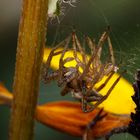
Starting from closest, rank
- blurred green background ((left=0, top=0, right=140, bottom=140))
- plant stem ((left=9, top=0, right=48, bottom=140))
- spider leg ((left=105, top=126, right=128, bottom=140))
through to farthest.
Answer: plant stem ((left=9, top=0, right=48, bottom=140)) → spider leg ((left=105, top=126, right=128, bottom=140)) → blurred green background ((left=0, top=0, right=140, bottom=140))

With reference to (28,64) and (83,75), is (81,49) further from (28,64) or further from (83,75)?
(28,64)

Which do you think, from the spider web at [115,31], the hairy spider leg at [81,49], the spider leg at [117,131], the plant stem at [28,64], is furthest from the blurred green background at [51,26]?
the plant stem at [28,64]

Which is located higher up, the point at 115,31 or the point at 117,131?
the point at 115,31

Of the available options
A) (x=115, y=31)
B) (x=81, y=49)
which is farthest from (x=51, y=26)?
(x=81, y=49)

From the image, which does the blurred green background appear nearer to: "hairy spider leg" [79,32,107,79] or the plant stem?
"hairy spider leg" [79,32,107,79]

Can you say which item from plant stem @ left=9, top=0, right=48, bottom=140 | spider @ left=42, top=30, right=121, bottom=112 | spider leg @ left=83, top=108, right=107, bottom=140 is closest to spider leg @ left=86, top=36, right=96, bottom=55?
spider @ left=42, top=30, right=121, bottom=112

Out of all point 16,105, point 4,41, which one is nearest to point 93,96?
point 16,105

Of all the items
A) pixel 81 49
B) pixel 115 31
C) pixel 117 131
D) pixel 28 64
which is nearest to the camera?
pixel 28 64

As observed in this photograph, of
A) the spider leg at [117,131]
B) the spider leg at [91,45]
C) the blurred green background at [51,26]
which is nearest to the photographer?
the spider leg at [117,131]

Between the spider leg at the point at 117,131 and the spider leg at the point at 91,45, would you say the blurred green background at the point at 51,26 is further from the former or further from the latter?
the spider leg at the point at 117,131
